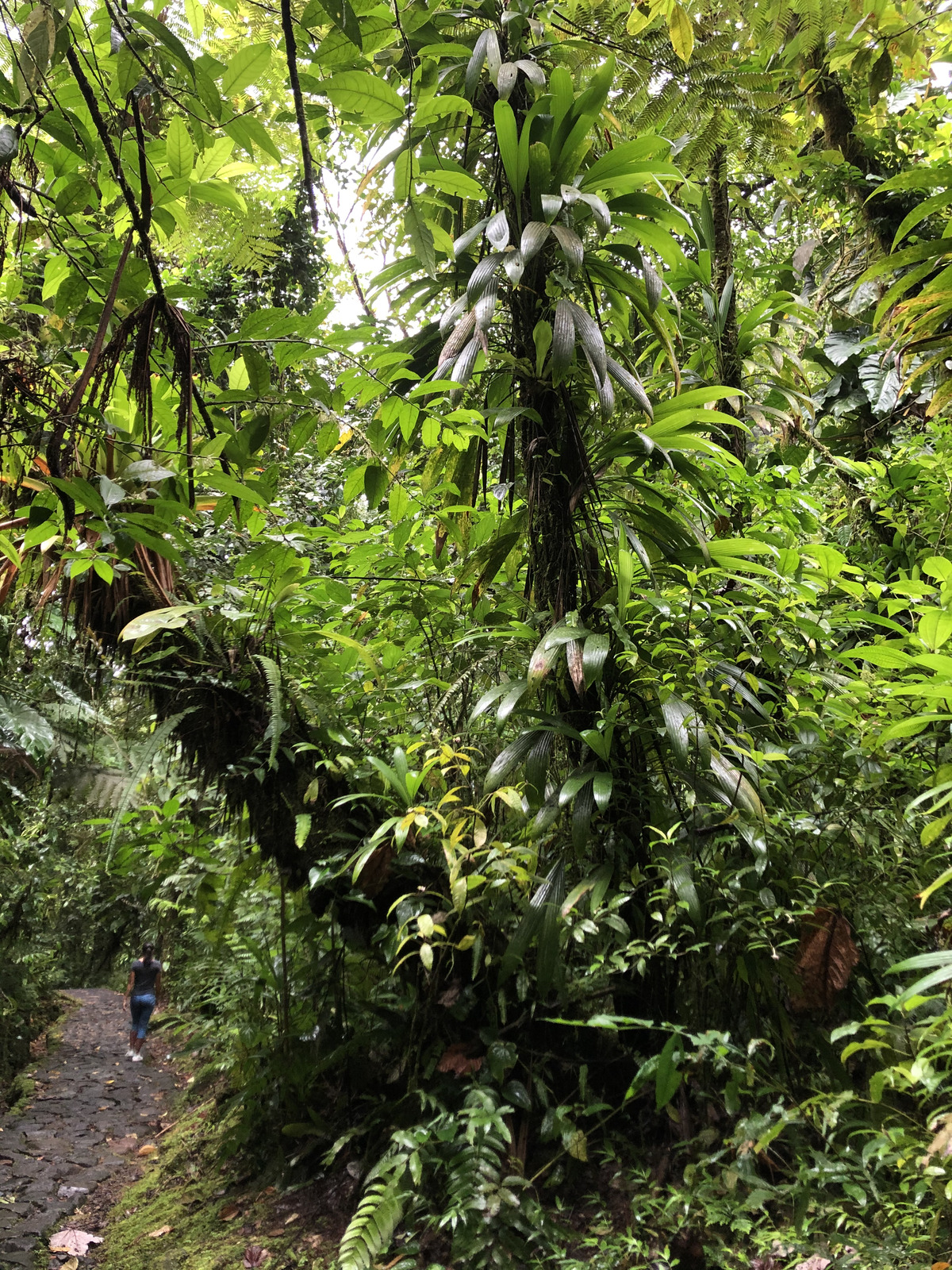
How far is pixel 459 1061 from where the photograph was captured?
6.91 feet

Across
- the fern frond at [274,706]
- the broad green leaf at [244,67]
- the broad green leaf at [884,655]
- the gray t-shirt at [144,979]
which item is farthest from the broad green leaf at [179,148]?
the gray t-shirt at [144,979]

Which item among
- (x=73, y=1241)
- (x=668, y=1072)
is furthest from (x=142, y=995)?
(x=668, y=1072)

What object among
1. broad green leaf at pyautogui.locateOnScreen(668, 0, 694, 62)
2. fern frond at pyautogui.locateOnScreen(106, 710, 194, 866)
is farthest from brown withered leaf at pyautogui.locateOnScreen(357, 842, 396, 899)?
broad green leaf at pyautogui.locateOnScreen(668, 0, 694, 62)

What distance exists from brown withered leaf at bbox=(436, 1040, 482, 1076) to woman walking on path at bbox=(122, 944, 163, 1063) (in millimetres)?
5624

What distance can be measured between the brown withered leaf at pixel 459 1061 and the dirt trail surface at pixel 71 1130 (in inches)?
67.8

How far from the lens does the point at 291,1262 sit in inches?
79.8

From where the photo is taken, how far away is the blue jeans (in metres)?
6.65

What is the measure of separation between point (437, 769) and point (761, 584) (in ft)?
3.80

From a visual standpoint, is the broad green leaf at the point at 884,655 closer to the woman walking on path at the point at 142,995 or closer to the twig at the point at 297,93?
the twig at the point at 297,93

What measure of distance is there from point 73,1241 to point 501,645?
8.96 ft

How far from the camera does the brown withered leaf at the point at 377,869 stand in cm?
231

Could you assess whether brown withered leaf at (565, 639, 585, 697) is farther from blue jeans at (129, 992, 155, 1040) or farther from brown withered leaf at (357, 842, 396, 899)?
blue jeans at (129, 992, 155, 1040)

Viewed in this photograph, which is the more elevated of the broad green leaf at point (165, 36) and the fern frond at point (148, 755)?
the broad green leaf at point (165, 36)

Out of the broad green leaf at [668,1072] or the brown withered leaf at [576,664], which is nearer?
the broad green leaf at [668,1072]
